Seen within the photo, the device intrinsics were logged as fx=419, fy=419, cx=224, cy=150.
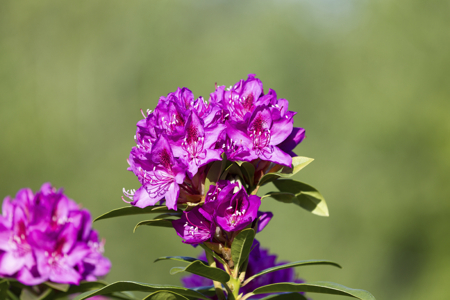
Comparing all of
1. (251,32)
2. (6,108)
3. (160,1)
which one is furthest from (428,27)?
(6,108)

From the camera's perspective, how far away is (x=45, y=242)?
1.51 metres

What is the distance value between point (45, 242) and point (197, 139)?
2.78 ft

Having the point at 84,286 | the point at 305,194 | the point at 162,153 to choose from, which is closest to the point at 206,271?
the point at 162,153

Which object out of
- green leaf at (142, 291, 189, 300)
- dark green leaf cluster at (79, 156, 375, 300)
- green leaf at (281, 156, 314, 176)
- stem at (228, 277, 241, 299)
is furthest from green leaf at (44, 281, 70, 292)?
green leaf at (281, 156, 314, 176)

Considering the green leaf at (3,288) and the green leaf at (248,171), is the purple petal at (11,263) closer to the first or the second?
the green leaf at (3,288)

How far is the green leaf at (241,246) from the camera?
1031 millimetres

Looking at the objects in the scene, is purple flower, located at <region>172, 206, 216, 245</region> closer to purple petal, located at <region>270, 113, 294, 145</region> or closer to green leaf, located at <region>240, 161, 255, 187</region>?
green leaf, located at <region>240, 161, 255, 187</region>

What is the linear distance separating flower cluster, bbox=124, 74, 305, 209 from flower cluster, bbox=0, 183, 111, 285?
0.61 metres

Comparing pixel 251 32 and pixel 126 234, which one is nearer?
pixel 126 234

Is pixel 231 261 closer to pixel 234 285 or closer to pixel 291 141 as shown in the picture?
pixel 234 285

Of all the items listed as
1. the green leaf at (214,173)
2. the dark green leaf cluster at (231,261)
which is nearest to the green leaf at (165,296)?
the dark green leaf cluster at (231,261)

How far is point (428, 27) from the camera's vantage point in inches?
480

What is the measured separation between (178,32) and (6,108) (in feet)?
24.2

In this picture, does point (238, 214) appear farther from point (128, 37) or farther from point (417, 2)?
point (128, 37)
